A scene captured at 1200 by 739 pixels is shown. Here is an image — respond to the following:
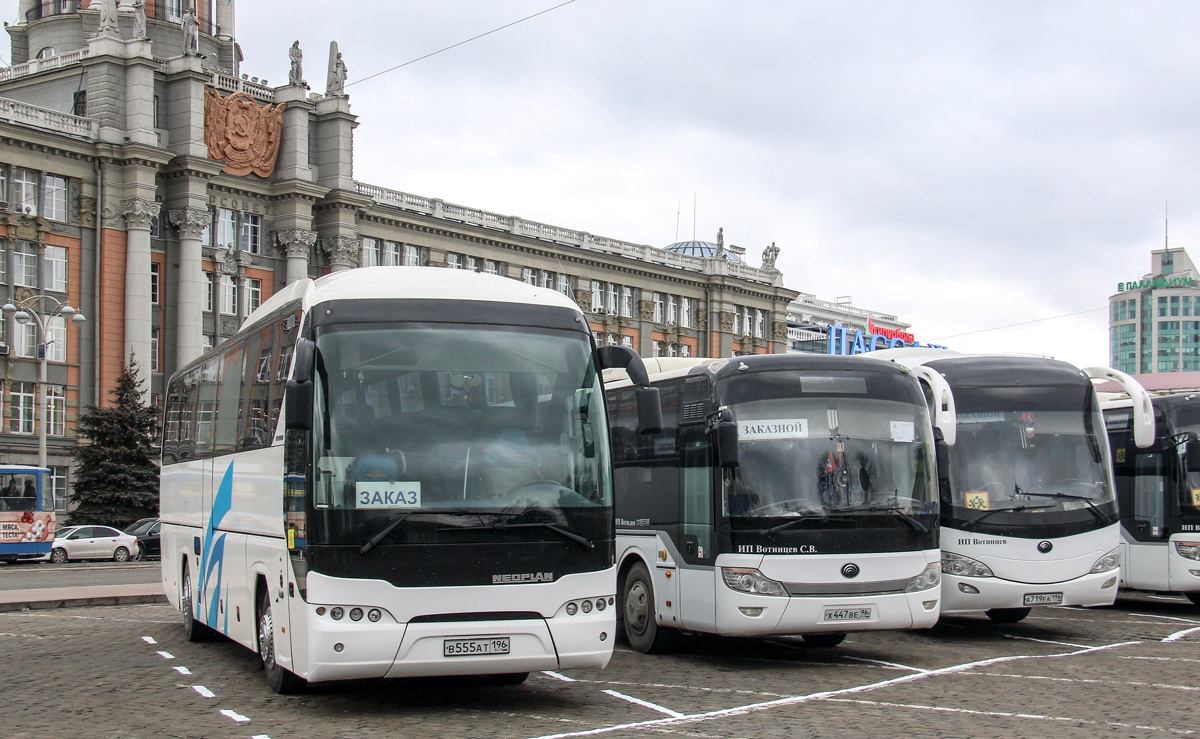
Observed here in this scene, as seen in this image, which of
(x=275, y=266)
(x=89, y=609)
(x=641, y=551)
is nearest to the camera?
(x=641, y=551)

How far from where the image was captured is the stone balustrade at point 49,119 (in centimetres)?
5444

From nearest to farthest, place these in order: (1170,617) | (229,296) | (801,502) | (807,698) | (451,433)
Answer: (451,433) → (807,698) → (801,502) → (1170,617) → (229,296)

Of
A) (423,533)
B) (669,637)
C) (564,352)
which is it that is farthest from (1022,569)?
(423,533)

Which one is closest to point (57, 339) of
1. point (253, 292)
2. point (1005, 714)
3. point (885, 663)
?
point (253, 292)

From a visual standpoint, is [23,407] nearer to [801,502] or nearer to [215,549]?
[215,549]

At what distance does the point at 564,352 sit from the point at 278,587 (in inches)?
112

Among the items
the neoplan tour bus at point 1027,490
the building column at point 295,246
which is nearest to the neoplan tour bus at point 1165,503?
the neoplan tour bus at point 1027,490

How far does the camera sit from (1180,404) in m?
19.0

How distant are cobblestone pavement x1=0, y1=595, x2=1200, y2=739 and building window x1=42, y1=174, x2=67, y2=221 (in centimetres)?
4315

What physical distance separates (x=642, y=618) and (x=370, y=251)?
57855mm

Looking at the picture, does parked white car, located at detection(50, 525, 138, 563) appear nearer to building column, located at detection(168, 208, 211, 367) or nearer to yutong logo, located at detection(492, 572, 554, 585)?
building column, located at detection(168, 208, 211, 367)

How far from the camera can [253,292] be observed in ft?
211

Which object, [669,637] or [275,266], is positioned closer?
[669,637]

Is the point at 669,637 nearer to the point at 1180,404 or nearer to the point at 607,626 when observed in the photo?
the point at 607,626
